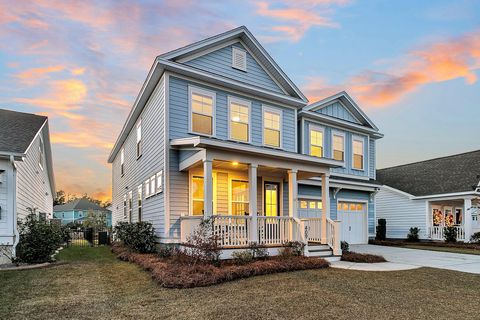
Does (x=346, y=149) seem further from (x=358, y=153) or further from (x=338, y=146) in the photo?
(x=358, y=153)

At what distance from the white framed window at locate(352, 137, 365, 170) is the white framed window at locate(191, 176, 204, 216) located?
32.1 ft

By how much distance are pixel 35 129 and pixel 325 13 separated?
39.6 feet

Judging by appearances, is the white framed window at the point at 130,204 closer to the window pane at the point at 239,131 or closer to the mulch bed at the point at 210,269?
the mulch bed at the point at 210,269

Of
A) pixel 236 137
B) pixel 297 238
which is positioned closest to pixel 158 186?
pixel 236 137

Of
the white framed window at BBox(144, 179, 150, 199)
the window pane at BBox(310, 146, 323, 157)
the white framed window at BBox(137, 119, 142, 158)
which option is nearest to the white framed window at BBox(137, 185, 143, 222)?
the white framed window at BBox(144, 179, 150, 199)

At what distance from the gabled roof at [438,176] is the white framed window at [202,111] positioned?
53.2ft

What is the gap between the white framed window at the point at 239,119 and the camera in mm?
12641

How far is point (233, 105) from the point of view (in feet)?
41.9

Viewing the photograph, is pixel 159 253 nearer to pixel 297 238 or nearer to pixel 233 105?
pixel 297 238

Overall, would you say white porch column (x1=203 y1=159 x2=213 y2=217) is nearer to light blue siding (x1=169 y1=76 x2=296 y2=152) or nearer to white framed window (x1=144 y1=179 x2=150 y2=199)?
light blue siding (x1=169 y1=76 x2=296 y2=152)

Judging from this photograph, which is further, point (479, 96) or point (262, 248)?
point (479, 96)

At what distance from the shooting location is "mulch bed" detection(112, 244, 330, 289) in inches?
289

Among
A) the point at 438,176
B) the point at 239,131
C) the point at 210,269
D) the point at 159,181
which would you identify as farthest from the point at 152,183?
the point at 438,176

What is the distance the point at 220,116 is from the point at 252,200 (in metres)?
3.84
